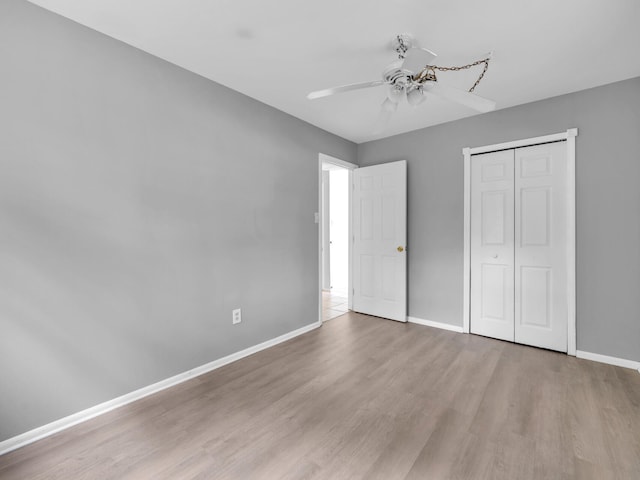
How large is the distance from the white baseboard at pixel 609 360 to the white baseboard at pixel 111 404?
3.00 meters

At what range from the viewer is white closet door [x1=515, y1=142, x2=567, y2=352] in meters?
2.91

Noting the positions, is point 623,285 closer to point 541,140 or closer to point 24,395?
point 541,140

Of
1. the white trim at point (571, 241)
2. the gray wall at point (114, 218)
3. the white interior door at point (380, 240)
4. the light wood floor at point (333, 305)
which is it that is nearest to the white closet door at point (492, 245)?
the white trim at point (571, 241)

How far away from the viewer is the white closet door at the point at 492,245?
3199 mm

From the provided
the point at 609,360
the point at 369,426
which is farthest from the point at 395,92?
the point at 609,360

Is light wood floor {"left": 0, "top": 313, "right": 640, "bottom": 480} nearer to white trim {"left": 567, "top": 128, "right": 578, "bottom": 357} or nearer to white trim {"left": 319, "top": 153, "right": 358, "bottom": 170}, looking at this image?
Answer: white trim {"left": 567, "top": 128, "right": 578, "bottom": 357}

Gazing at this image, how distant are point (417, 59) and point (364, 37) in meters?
0.55

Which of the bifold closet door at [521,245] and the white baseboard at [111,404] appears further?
the bifold closet door at [521,245]

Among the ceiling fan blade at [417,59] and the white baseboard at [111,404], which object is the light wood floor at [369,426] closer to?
the white baseboard at [111,404]

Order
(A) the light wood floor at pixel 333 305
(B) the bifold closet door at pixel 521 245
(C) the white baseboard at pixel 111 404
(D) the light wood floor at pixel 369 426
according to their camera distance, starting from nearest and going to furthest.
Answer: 1. (D) the light wood floor at pixel 369 426
2. (C) the white baseboard at pixel 111 404
3. (B) the bifold closet door at pixel 521 245
4. (A) the light wood floor at pixel 333 305

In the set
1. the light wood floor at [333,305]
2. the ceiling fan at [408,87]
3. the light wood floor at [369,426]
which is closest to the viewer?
the light wood floor at [369,426]

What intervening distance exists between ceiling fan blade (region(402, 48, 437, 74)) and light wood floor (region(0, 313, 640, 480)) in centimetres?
213

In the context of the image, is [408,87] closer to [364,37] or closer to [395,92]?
[395,92]

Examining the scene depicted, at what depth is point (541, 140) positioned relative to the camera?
9.76 feet
